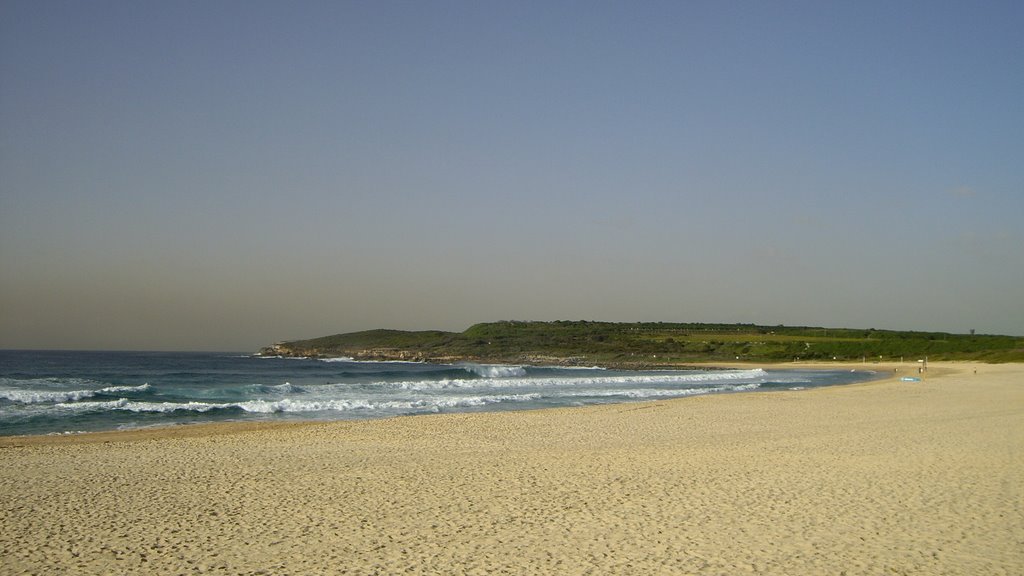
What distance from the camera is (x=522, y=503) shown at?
966 cm

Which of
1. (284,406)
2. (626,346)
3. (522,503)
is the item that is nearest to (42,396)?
(284,406)

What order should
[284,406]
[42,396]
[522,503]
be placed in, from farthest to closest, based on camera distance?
[42,396], [284,406], [522,503]

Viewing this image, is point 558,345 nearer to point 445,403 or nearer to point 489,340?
point 489,340

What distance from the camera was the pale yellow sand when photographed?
7258 mm

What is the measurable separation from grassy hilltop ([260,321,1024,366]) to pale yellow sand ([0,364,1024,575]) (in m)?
63.3

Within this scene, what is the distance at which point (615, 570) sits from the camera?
6902 mm

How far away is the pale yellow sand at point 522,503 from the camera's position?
7.26 metres

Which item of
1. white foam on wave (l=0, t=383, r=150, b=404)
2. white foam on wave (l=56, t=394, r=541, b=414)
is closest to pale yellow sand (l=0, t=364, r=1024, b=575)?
white foam on wave (l=56, t=394, r=541, b=414)

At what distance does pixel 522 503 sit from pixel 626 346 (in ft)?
287

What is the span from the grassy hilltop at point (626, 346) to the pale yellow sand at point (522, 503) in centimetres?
6329

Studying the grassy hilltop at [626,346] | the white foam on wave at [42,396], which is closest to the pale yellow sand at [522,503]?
the white foam on wave at [42,396]

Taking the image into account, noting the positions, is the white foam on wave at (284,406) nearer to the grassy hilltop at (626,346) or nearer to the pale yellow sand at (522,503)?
the pale yellow sand at (522,503)

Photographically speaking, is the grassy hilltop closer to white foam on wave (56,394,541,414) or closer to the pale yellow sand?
white foam on wave (56,394,541,414)

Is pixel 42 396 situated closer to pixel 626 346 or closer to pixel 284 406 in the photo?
pixel 284 406
